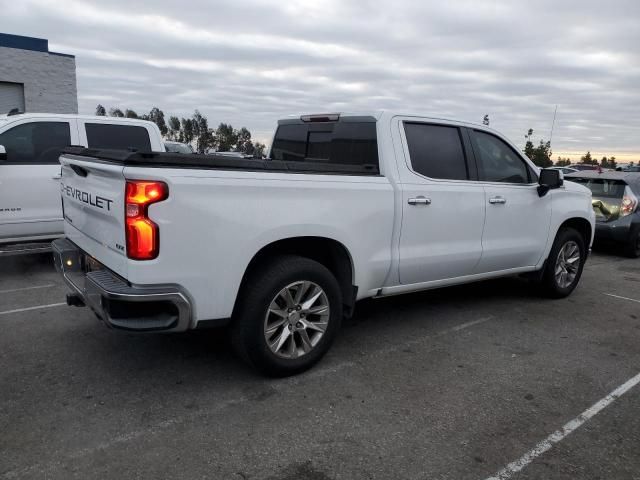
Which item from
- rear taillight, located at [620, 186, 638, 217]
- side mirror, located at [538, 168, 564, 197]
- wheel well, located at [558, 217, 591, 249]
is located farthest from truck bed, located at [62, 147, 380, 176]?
rear taillight, located at [620, 186, 638, 217]

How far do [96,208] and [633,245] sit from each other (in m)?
9.20

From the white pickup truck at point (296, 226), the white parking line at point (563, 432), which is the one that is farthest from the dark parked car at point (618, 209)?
the white parking line at point (563, 432)

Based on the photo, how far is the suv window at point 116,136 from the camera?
7.02 metres

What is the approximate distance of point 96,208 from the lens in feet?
11.2

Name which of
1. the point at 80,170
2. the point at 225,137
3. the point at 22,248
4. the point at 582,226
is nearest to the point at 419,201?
the point at 80,170

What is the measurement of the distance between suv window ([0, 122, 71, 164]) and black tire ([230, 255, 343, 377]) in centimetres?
457

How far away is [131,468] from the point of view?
104 inches

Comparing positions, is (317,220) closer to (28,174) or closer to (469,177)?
Result: (469,177)

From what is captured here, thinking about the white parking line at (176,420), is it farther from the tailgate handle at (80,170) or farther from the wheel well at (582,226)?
the wheel well at (582,226)

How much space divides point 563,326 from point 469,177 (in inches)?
70.3

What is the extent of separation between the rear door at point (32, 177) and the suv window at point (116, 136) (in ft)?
0.77

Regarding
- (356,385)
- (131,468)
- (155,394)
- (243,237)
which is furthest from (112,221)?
(356,385)

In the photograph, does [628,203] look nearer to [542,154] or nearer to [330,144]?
[330,144]

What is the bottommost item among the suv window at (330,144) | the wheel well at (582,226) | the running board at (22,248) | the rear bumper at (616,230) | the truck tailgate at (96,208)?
the running board at (22,248)
